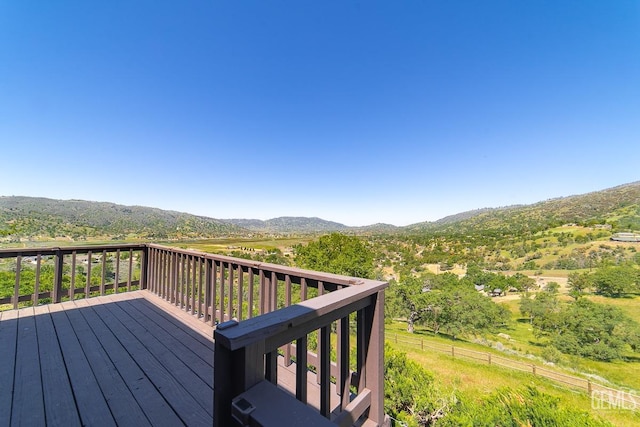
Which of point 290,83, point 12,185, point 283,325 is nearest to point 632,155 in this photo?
point 290,83

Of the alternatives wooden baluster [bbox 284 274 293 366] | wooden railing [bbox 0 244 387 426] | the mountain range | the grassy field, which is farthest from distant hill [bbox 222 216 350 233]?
wooden baluster [bbox 284 274 293 366]

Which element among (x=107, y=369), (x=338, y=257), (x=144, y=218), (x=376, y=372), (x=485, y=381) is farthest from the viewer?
(x=144, y=218)

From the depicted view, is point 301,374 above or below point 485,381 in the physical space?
above

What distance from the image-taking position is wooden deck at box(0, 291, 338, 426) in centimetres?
155

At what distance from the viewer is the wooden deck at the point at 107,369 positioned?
5.07 ft

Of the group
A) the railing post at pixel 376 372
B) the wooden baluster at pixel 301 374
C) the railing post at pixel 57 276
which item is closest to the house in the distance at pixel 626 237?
the railing post at pixel 376 372

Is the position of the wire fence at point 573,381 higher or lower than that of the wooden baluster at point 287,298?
lower

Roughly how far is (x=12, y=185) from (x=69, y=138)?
7.74m

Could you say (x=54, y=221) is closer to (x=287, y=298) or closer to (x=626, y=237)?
(x=287, y=298)

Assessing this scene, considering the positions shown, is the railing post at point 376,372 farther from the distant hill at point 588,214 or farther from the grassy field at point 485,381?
the distant hill at point 588,214

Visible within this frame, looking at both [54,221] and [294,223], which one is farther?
[294,223]

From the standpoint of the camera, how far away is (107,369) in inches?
80.0

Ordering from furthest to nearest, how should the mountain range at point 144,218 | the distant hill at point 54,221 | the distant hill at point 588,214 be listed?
the distant hill at point 588,214
the mountain range at point 144,218
the distant hill at point 54,221

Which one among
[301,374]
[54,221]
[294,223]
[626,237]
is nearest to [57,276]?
[301,374]
